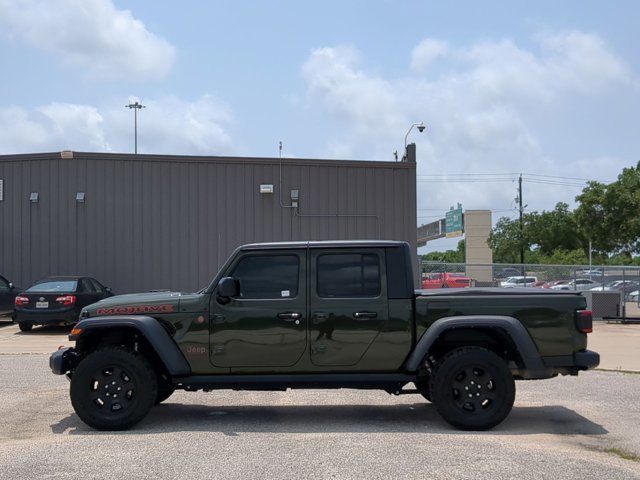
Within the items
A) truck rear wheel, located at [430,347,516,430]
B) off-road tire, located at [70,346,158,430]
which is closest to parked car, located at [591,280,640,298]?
truck rear wheel, located at [430,347,516,430]

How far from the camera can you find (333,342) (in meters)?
7.34

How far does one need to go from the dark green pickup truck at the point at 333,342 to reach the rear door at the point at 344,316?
→ 0.01m

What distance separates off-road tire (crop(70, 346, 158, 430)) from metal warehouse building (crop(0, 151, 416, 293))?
14.6 metres

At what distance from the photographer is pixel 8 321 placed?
68.3ft

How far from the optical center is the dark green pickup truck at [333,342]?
7258mm

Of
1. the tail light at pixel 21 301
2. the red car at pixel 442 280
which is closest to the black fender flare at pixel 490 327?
the tail light at pixel 21 301

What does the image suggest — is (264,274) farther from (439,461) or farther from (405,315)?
(439,461)

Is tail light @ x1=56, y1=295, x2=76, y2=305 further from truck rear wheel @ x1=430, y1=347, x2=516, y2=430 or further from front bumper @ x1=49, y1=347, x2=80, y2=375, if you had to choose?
truck rear wheel @ x1=430, y1=347, x2=516, y2=430

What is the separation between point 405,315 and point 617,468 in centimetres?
241

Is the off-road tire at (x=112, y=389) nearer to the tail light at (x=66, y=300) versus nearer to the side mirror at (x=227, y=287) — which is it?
the side mirror at (x=227, y=287)

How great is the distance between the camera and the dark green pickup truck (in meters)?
7.26

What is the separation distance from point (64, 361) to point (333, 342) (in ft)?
9.37

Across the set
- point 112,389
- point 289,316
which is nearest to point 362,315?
point 289,316

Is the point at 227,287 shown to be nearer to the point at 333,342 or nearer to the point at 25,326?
the point at 333,342
